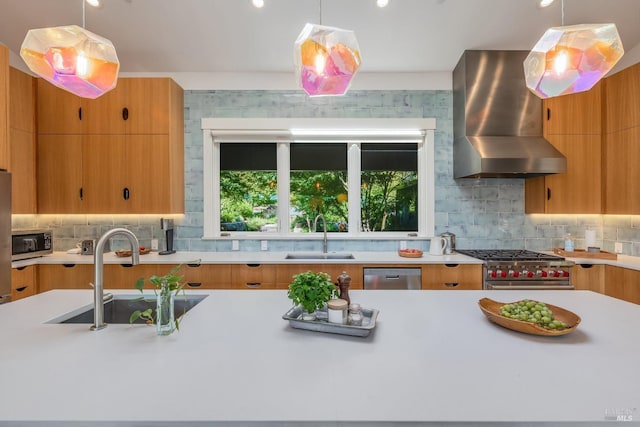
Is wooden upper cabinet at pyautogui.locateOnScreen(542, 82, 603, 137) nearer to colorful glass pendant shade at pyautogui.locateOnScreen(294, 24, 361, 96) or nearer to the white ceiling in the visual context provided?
the white ceiling

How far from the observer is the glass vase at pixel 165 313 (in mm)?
1143

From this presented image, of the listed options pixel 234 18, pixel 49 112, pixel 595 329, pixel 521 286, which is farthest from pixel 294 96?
pixel 595 329

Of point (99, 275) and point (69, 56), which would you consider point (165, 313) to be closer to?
point (99, 275)

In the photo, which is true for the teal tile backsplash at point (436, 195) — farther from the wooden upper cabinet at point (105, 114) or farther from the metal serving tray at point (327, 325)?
the metal serving tray at point (327, 325)

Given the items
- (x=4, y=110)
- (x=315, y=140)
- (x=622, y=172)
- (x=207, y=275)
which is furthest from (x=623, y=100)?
(x=4, y=110)

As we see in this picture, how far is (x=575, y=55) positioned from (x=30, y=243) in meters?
4.16

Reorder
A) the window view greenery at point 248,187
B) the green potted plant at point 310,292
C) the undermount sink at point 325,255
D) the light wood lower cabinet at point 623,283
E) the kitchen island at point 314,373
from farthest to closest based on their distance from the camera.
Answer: the window view greenery at point 248,187 → the undermount sink at point 325,255 → the light wood lower cabinet at point 623,283 → the green potted plant at point 310,292 → the kitchen island at point 314,373

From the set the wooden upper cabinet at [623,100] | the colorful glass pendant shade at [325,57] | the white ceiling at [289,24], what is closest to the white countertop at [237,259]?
the colorful glass pendant shade at [325,57]

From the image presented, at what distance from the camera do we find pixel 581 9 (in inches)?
104

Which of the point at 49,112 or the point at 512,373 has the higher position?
the point at 49,112

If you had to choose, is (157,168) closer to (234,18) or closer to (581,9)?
(234,18)

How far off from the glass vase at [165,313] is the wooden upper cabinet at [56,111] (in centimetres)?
287

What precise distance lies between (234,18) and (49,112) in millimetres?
2063

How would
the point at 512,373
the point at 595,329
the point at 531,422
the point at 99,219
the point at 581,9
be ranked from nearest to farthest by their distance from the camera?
the point at 531,422 < the point at 512,373 < the point at 595,329 < the point at 581,9 < the point at 99,219
